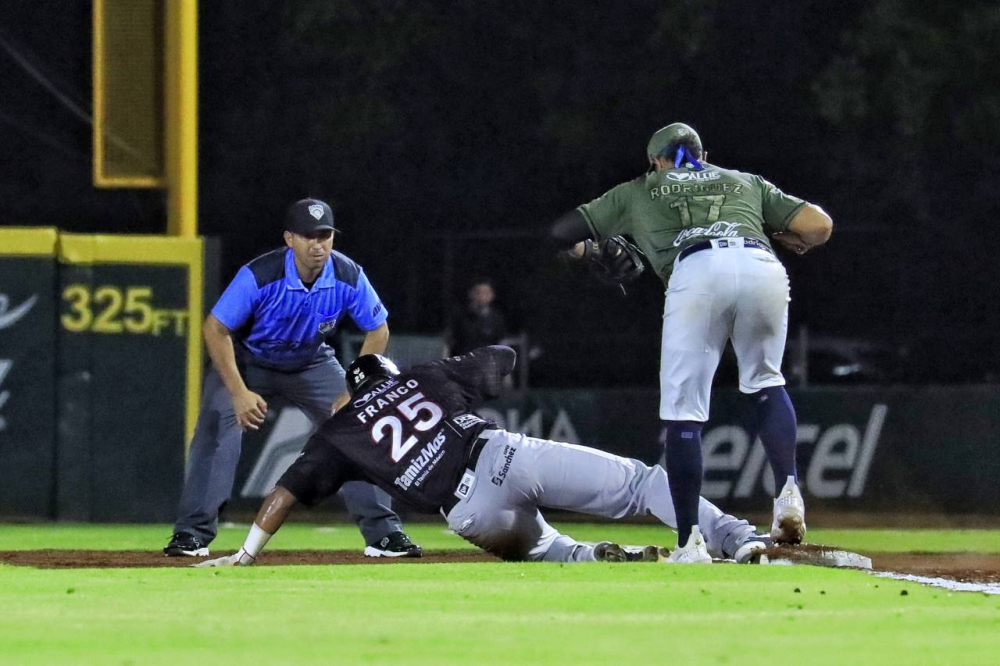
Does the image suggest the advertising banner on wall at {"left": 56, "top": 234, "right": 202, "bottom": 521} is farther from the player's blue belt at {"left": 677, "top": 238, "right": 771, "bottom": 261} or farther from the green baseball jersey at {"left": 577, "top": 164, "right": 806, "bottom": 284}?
the player's blue belt at {"left": 677, "top": 238, "right": 771, "bottom": 261}

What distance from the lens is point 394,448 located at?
24.1ft

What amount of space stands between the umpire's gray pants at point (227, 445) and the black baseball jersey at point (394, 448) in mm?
1340

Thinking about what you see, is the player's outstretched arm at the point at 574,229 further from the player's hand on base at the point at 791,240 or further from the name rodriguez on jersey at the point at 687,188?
the player's hand on base at the point at 791,240

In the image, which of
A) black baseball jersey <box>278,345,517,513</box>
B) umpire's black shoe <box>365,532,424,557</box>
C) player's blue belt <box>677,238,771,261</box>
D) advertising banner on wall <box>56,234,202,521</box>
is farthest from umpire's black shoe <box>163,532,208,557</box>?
advertising banner on wall <box>56,234,202,521</box>

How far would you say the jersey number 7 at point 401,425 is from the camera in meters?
7.35

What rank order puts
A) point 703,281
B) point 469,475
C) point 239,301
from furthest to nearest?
point 239,301
point 469,475
point 703,281

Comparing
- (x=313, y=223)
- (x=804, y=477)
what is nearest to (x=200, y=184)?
(x=804, y=477)

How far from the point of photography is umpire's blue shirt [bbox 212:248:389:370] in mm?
8516

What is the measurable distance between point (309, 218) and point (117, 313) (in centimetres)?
411

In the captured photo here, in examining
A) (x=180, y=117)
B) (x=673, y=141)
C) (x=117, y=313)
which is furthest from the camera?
(x=180, y=117)

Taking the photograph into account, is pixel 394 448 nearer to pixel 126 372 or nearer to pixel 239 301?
pixel 239 301

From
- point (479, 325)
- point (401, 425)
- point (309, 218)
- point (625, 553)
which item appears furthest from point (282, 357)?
point (479, 325)

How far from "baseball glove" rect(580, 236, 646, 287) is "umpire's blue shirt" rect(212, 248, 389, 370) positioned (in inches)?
55.7

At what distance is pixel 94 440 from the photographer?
39.1 feet
